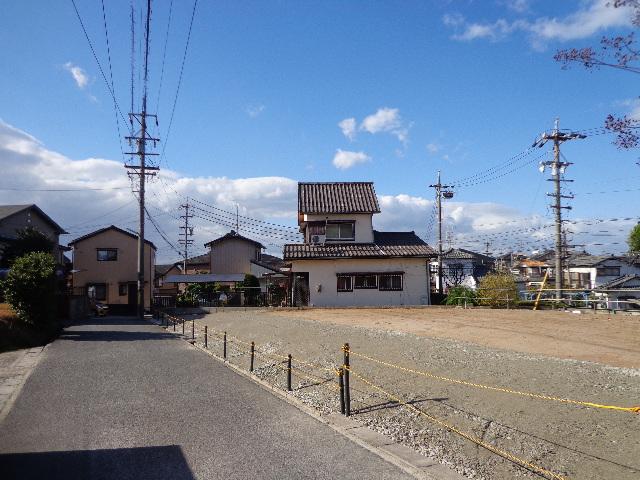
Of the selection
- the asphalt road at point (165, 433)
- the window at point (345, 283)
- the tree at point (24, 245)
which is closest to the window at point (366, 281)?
the window at point (345, 283)

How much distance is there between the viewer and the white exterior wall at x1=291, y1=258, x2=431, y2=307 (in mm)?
29781

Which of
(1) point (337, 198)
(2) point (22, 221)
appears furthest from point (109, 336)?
(2) point (22, 221)

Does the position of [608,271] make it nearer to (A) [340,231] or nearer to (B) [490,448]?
(A) [340,231]

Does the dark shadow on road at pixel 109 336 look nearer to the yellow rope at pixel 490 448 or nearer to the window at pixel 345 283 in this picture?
the window at pixel 345 283

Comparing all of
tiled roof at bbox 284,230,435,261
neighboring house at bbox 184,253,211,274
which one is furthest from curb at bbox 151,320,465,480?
neighboring house at bbox 184,253,211,274

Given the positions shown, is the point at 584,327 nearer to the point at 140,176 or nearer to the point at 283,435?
the point at 283,435

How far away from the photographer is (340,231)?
3212 cm

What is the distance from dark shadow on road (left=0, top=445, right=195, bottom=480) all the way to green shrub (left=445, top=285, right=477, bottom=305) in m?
24.1

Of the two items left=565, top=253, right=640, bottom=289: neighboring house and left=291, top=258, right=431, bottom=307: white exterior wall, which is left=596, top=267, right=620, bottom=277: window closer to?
left=565, top=253, right=640, bottom=289: neighboring house

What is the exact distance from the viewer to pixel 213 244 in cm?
5009

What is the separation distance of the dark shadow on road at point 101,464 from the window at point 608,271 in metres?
51.3

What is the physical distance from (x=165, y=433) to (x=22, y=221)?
34861mm

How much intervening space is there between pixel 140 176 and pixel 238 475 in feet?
103

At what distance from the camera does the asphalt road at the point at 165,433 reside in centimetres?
571
